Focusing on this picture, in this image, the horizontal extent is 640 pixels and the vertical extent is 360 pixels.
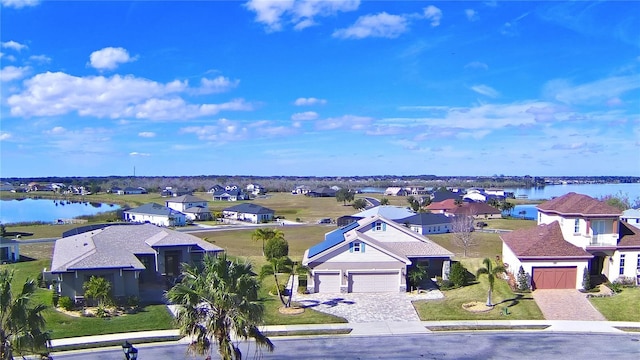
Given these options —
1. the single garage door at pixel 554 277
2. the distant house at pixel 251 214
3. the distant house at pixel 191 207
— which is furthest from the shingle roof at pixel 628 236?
the distant house at pixel 191 207

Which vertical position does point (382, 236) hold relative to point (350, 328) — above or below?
above

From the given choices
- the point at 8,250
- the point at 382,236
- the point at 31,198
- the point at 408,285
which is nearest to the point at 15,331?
the point at 408,285

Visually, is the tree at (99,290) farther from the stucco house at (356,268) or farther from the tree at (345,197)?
the tree at (345,197)

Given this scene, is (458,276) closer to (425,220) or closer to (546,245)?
(546,245)

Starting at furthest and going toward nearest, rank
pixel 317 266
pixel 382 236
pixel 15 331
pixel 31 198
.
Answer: pixel 31 198
pixel 382 236
pixel 317 266
pixel 15 331

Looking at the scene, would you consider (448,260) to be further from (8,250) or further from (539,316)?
(8,250)

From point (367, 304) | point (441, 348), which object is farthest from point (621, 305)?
point (367, 304)
